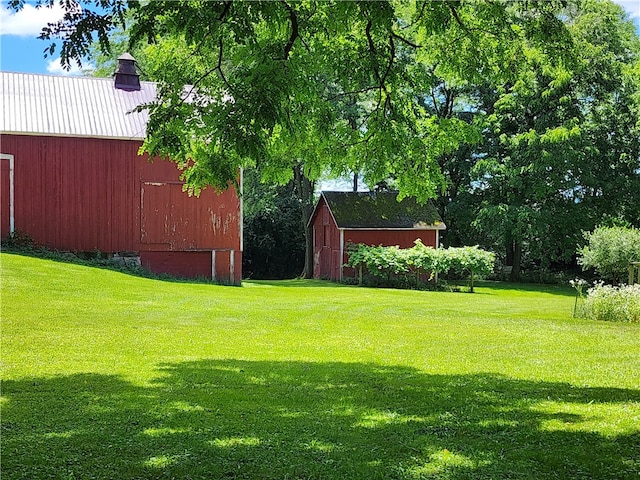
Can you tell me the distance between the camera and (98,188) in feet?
73.2

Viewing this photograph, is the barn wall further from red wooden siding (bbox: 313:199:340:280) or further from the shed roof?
the shed roof

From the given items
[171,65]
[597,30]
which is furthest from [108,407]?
[597,30]

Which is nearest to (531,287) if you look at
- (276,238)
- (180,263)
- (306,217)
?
(306,217)

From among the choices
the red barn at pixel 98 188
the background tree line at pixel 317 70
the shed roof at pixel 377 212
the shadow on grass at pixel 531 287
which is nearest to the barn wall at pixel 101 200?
the red barn at pixel 98 188

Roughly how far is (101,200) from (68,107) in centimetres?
345

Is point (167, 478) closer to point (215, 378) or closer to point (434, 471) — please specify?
point (434, 471)

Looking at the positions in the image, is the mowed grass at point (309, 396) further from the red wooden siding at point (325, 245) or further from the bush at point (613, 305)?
the red wooden siding at point (325, 245)

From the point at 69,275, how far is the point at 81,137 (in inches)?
249

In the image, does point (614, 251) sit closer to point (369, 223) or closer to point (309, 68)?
point (369, 223)

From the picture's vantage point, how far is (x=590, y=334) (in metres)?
11.7

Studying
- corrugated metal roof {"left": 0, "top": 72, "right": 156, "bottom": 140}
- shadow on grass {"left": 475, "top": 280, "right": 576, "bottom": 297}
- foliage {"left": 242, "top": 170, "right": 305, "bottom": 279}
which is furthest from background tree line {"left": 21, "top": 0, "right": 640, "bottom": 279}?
foliage {"left": 242, "top": 170, "right": 305, "bottom": 279}

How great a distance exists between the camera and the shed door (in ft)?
70.1

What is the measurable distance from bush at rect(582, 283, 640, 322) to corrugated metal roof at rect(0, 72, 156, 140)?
14.6 m

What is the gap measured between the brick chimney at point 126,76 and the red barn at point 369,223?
9.93 m
